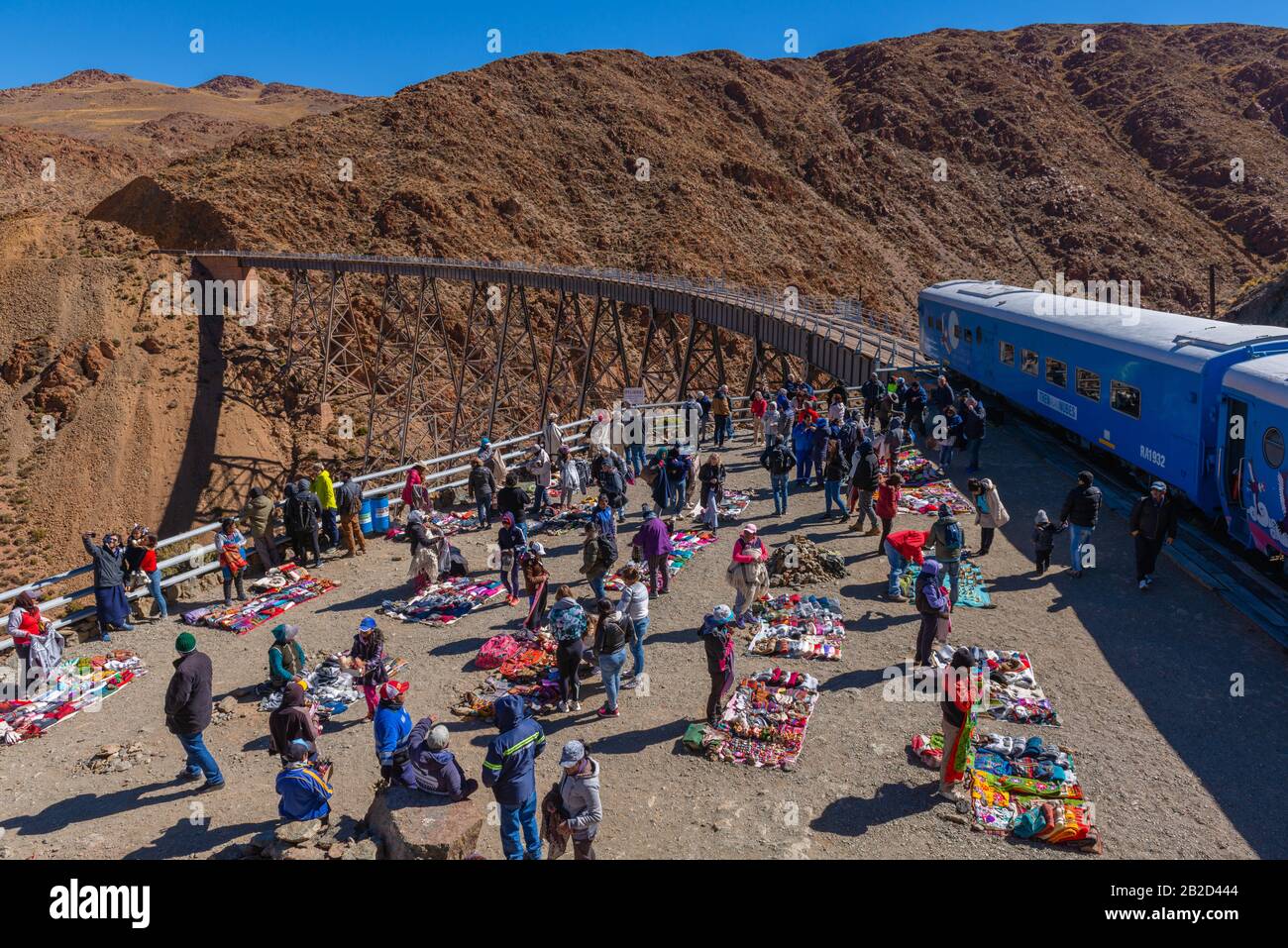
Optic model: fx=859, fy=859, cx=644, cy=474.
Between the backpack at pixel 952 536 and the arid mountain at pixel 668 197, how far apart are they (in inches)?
1269

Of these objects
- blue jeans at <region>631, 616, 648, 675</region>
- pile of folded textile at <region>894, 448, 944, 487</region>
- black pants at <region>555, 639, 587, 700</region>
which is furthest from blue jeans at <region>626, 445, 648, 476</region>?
black pants at <region>555, 639, 587, 700</region>

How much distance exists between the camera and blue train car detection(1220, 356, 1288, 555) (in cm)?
963

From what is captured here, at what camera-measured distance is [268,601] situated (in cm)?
1170

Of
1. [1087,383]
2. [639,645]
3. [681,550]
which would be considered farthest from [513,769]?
[1087,383]

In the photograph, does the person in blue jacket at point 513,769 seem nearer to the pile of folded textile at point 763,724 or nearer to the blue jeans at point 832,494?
the pile of folded textile at point 763,724

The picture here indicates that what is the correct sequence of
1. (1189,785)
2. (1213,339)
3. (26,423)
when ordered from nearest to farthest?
(1189,785), (1213,339), (26,423)

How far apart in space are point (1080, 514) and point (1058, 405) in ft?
17.9

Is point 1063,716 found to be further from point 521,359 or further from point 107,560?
point 521,359

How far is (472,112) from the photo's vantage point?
6450 centimetres

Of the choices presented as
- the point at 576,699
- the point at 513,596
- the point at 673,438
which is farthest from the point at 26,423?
the point at 576,699

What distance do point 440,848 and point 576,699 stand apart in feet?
8.93

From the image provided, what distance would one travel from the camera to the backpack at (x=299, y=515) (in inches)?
496

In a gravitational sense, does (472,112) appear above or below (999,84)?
below

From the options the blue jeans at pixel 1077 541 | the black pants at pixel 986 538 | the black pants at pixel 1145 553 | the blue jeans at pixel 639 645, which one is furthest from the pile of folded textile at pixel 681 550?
the black pants at pixel 1145 553
